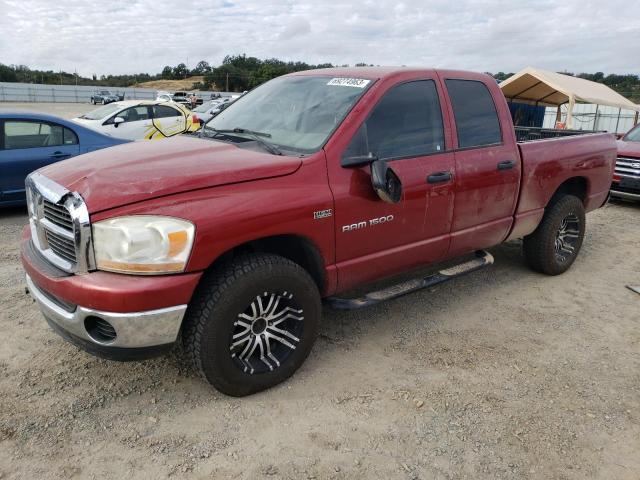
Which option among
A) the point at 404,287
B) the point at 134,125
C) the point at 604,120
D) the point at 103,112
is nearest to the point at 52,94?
the point at 103,112

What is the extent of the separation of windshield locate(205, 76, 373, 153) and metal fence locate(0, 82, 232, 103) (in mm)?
45864

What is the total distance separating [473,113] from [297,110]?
57.8 inches

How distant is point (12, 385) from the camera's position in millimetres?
3141

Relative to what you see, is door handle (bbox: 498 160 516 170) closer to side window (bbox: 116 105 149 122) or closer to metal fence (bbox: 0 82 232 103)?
side window (bbox: 116 105 149 122)

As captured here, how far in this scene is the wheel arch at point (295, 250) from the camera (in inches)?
122

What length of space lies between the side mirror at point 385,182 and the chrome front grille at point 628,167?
7356 millimetres

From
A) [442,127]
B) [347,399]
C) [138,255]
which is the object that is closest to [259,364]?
[347,399]

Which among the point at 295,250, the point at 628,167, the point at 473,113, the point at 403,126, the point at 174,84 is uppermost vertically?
the point at 174,84

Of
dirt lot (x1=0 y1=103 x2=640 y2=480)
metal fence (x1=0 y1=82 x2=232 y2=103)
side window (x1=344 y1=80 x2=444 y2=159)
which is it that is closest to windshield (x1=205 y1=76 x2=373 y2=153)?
side window (x1=344 y1=80 x2=444 y2=159)

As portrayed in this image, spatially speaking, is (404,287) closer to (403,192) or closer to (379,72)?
(403,192)

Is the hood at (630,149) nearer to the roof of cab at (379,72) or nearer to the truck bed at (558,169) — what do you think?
the truck bed at (558,169)

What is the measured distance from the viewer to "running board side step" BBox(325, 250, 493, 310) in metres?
3.47

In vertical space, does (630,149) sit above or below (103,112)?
below

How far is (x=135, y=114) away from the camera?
12539 millimetres
